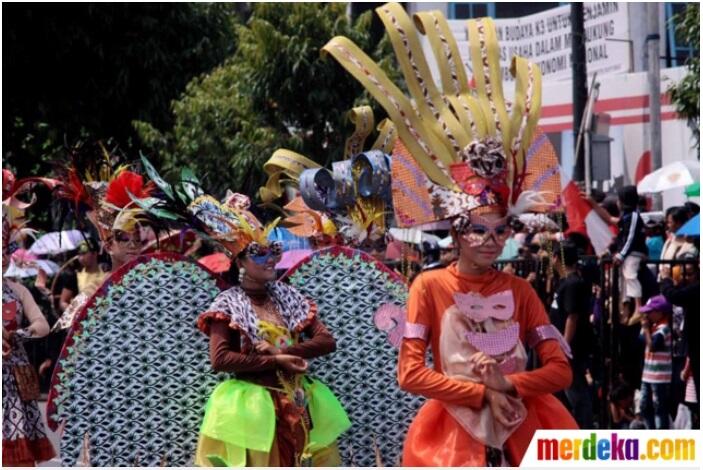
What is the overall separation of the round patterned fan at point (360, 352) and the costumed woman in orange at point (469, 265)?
6.30ft

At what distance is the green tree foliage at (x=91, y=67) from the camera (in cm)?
2052

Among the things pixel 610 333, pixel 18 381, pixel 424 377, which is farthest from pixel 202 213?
pixel 610 333

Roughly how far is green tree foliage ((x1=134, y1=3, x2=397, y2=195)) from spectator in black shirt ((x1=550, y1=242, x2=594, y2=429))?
23.5ft

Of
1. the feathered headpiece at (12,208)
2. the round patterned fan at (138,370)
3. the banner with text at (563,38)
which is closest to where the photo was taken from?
the round patterned fan at (138,370)

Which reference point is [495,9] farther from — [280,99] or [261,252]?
[261,252]

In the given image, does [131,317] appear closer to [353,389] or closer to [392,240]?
[353,389]

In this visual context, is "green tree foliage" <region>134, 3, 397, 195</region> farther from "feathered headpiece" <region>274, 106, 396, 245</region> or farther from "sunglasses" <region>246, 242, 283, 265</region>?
"sunglasses" <region>246, 242, 283, 265</region>

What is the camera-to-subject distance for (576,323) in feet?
37.5

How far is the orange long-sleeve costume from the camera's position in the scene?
243 inches

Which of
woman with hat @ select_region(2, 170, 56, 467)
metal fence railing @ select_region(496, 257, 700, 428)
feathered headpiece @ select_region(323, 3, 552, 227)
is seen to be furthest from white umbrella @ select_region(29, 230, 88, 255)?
feathered headpiece @ select_region(323, 3, 552, 227)

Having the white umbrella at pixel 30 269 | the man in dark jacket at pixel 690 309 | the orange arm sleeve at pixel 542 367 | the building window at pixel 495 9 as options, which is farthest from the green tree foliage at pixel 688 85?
the building window at pixel 495 9

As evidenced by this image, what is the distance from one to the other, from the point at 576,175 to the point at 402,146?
47.2 feet

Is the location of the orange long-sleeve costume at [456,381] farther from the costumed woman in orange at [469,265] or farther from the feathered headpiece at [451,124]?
the feathered headpiece at [451,124]

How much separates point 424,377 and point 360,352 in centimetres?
242
